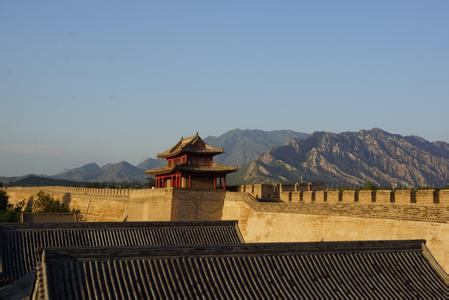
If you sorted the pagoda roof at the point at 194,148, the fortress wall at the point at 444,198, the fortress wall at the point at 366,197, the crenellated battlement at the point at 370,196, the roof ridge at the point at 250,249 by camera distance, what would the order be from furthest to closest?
1. the pagoda roof at the point at 194,148
2. the fortress wall at the point at 366,197
3. the crenellated battlement at the point at 370,196
4. the fortress wall at the point at 444,198
5. the roof ridge at the point at 250,249

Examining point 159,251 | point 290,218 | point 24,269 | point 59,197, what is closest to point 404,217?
point 290,218

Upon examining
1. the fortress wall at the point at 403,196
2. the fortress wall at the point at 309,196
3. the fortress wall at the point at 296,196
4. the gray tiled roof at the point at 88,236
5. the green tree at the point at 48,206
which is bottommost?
the green tree at the point at 48,206

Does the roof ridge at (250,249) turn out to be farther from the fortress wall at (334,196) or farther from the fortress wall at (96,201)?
the fortress wall at (96,201)

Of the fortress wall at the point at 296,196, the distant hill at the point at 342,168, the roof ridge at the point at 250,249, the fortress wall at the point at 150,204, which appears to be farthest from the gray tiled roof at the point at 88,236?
the distant hill at the point at 342,168

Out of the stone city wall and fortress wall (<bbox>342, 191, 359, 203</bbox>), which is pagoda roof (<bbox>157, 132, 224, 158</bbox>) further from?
fortress wall (<bbox>342, 191, 359, 203</bbox>)

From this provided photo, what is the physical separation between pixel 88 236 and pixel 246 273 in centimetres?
1080

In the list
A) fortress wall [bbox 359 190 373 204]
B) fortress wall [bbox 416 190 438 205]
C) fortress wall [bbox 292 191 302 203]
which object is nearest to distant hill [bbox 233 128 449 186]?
fortress wall [bbox 292 191 302 203]

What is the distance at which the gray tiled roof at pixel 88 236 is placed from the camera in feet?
67.8

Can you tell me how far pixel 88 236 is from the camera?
21891mm

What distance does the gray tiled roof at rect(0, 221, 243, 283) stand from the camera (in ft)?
67.8

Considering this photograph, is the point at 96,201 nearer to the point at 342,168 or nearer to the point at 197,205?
the point at 197,205

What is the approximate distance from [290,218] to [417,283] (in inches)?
484

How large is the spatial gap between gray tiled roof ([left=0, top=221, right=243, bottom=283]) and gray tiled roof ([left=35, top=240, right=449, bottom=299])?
8037mm

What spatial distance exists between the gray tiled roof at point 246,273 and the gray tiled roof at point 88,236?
8.04 meters
